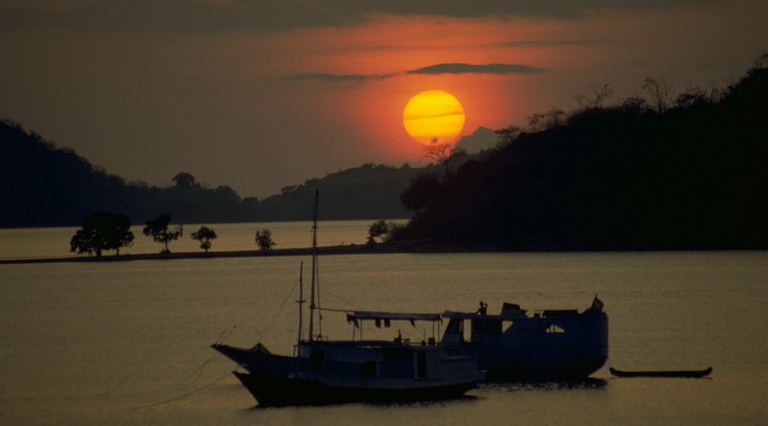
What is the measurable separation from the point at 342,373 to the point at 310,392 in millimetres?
1871

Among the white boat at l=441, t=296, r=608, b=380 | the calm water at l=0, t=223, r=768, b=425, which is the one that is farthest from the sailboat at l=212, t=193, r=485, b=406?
the white boat at l=441, t=296, r=608, b=380

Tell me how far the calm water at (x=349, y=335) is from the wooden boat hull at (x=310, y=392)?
0.54 meters

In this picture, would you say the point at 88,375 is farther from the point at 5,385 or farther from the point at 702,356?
the point at 702,356

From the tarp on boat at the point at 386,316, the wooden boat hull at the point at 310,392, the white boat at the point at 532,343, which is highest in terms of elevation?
the tarp on boat at the point at 386,316

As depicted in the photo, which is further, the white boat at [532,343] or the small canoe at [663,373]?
the small canoe at [663,373]

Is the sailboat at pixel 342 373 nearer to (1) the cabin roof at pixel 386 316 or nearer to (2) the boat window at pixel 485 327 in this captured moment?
(1) the cabin roof at pixel 386 316

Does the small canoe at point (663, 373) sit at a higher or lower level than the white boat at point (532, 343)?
lower

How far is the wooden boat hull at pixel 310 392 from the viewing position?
57.9 meters

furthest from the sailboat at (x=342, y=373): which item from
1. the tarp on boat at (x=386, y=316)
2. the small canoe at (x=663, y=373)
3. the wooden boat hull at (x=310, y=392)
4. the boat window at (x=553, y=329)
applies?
the small canoe at (x=663, y=373)

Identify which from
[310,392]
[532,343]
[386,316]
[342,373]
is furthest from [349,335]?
[310,392]

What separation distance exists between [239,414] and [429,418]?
9.46 meters

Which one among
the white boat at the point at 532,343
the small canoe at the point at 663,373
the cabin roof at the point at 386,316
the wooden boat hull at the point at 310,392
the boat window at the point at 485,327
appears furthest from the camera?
the small canoe at the point at 663,373

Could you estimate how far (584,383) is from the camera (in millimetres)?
65000

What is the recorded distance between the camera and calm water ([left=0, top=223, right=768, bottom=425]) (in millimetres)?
58469
